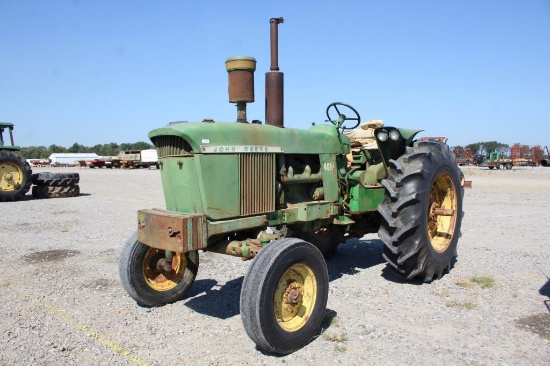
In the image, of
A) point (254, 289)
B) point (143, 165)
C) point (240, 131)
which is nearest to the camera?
point (254, 289)

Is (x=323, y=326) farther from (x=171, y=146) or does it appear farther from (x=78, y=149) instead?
(x=78, y=149)

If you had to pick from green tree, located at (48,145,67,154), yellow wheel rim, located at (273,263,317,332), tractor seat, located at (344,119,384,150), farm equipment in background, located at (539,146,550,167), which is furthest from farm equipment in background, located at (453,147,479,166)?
green tree, located at (48,145,67,154)

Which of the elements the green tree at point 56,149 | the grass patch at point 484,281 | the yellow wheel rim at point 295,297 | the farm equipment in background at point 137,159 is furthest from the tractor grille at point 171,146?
the green tree at point 56,149

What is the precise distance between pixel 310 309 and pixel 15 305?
10.00ft

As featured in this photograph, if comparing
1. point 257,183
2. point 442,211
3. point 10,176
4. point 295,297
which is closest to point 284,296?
point 295,297

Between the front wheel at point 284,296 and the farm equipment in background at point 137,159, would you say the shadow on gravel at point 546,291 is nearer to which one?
the front wheel at point 284,296

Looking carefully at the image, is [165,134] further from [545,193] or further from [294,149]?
[545,193]

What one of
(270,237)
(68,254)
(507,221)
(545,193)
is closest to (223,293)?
(270,237)

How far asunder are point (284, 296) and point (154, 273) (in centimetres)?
168

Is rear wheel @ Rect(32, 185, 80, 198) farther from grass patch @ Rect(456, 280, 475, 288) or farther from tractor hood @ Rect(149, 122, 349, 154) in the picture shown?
grass patch @ Rect(456, 280, 475, 288)

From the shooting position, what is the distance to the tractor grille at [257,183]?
430cm

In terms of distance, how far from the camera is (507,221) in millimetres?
9828

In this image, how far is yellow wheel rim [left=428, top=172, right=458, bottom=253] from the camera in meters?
5.96

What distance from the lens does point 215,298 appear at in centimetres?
504
